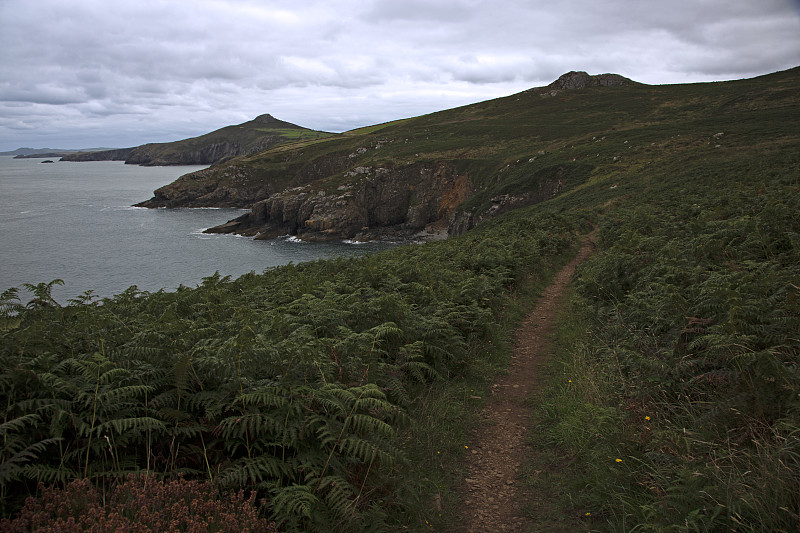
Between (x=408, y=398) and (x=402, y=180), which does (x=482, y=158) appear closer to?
(x=402, y=180)

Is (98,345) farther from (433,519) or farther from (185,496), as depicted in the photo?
(433,519)

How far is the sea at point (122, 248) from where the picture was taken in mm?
49125

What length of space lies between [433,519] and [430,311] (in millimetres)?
4927

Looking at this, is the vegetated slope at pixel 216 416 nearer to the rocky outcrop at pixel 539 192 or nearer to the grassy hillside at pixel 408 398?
the grassy hillside at pixel 408 398

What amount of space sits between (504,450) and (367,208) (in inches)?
3141

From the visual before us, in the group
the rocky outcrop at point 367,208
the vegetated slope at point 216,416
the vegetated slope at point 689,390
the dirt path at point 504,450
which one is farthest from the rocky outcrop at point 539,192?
the vegetated slope at point 216,416

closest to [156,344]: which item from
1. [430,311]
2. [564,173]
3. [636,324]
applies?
[430,311]

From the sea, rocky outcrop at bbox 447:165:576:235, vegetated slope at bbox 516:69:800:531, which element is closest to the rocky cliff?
rocky outcrop at bbox 447:165:576:235

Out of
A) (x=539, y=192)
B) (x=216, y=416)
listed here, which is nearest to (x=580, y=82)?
(x=539, y=192)

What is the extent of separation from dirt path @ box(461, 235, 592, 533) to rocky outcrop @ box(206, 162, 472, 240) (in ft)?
230

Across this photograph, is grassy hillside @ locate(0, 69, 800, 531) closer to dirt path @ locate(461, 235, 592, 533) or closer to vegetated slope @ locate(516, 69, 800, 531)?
vegetated slope @ locate(516, 69, 800, 531)

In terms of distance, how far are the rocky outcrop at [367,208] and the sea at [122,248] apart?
16.4 feet

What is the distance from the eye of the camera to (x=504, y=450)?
6004mm

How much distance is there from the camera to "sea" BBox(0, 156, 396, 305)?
49125 mm
